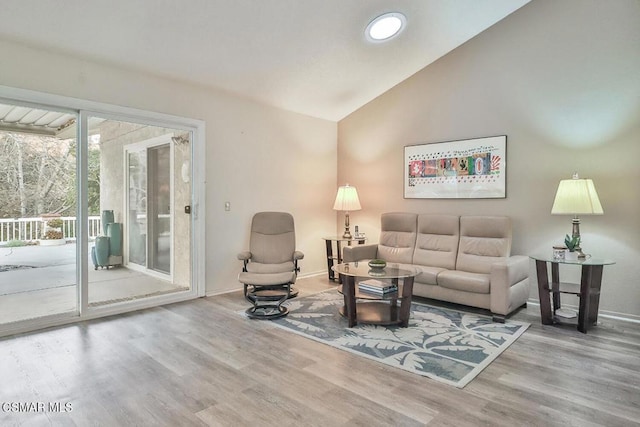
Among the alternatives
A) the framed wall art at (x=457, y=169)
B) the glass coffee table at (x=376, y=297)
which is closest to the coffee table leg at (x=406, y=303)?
the glass coffee table at (x=376, y=297)

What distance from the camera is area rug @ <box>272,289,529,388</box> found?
103 inches

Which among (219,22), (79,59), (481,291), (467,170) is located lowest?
(481,291)

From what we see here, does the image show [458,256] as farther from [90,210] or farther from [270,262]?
[90,210]

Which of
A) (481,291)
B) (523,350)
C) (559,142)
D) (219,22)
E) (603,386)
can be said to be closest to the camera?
(603,386)

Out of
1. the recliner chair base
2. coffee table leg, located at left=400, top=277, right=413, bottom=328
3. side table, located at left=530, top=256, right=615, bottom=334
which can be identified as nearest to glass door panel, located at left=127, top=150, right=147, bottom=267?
the recliner chair base

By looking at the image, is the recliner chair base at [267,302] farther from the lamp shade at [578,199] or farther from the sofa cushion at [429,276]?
the lamp shade at [578,199]

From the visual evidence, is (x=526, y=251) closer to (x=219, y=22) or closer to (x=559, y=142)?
(x=559, y=142)

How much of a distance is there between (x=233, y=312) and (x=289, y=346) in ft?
3.61

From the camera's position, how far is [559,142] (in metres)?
3.98

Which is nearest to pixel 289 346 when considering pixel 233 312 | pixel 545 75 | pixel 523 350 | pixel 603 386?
pixel 233 312

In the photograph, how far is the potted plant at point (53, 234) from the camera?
362 cm

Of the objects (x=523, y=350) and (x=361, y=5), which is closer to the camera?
(x=523, y=350)

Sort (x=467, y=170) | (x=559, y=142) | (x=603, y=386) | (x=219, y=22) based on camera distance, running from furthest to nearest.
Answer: (x=467, y=170)
(x=559, y=142)
(x=219, y=22)
(x=603, y=386)

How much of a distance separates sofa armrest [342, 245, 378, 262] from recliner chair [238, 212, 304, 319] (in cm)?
58
